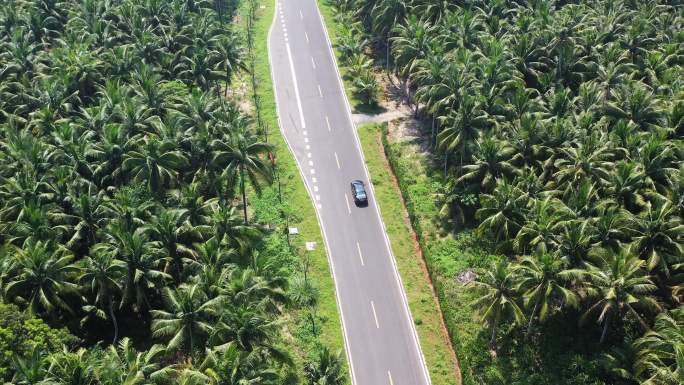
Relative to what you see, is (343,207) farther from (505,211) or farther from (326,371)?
(326,371)

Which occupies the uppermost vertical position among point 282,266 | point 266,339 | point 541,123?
point 541,123

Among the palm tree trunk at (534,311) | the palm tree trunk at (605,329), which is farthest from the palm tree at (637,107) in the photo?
the palm tree trunk at (534,311)

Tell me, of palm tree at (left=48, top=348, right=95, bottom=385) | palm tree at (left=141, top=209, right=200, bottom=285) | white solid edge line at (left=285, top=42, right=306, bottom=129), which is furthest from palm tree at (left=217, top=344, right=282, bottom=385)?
white solid edge line at (left=285, top=42, right=306, bottom=129)

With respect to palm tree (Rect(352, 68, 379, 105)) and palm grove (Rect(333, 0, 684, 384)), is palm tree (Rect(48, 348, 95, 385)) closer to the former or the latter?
palm grove (Rect(333, 0, 684, 384))

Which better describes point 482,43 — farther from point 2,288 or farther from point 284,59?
point 2,288

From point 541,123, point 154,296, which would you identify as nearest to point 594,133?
point 541,123

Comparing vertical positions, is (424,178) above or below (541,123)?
below
